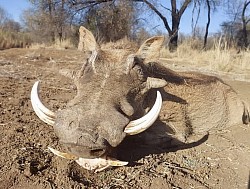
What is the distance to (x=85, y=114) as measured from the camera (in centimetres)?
204

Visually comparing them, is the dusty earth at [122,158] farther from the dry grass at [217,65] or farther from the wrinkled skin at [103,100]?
the dry grass at [217,65]

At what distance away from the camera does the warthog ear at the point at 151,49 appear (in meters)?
2.87

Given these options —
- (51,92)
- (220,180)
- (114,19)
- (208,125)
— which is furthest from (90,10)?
(220,180)

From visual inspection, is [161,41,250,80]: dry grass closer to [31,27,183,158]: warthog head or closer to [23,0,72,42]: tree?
[31,27,183,158]: warthog head

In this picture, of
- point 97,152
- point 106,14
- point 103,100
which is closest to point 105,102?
point 103,100

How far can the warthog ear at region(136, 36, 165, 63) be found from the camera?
9.43 ft

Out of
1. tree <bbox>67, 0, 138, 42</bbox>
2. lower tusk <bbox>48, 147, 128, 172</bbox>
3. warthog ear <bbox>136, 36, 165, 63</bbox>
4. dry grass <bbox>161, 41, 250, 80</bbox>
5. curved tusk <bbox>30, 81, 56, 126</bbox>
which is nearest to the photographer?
lower tusk <bbox>48, 147, 128, 172</bbox>

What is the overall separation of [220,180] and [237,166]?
1.37 feet

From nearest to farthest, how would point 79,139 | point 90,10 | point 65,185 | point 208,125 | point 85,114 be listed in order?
1. point 79,139
2. point 85,114
3. point 65,185
4. point 208,125
5. point 90,10

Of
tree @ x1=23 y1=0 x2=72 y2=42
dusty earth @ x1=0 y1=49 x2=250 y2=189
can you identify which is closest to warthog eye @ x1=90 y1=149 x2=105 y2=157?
dusty earth @ x1=0 y1=49 x2=250 y2=189

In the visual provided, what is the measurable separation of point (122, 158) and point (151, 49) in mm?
963

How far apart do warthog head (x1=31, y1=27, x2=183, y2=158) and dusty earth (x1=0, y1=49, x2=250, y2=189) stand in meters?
0.36

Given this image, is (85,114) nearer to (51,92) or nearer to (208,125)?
(208,125)

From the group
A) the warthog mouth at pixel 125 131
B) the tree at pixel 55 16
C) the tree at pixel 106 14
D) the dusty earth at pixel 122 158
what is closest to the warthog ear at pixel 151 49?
the warthog mouth at pixel 125 131
